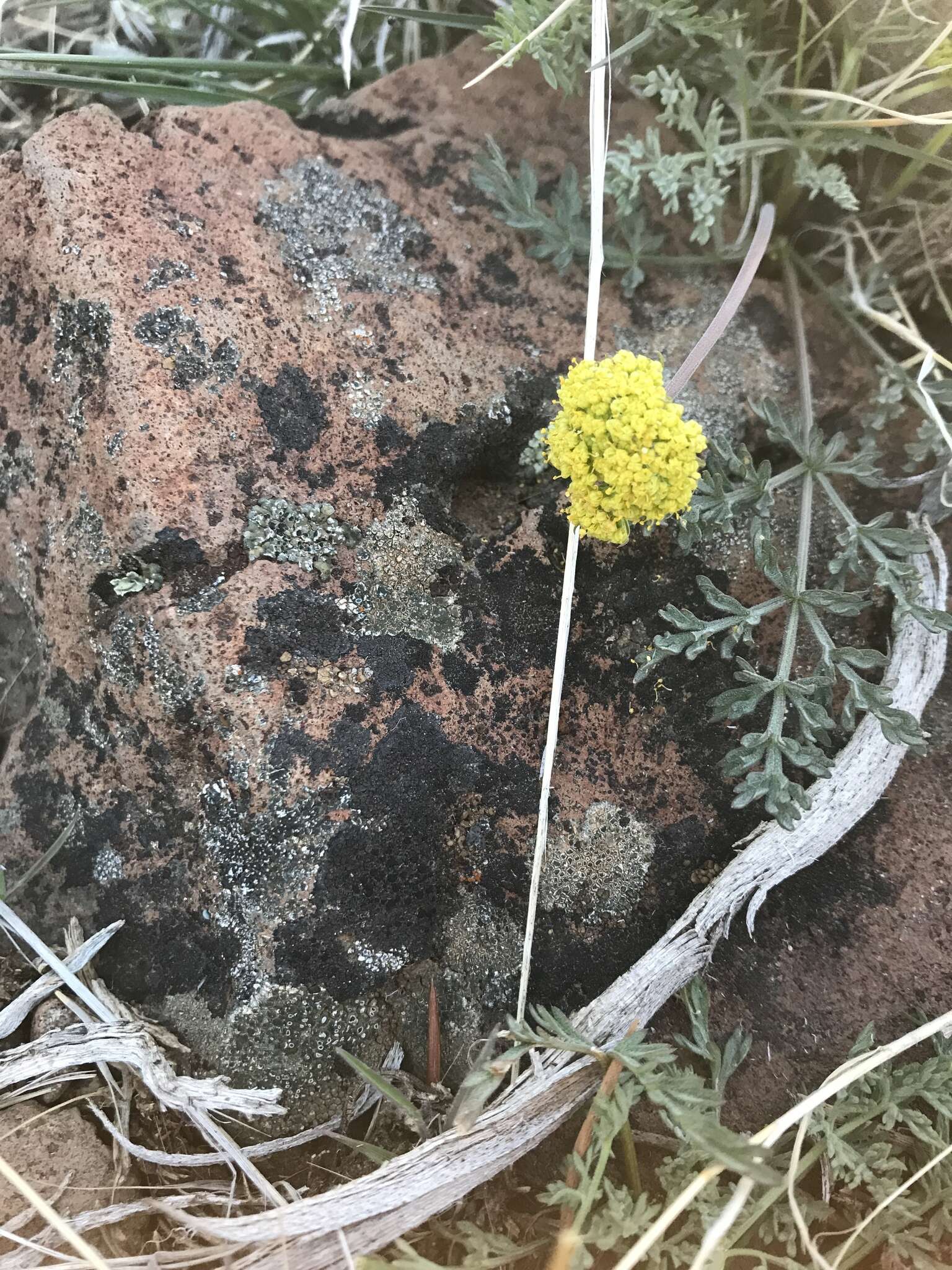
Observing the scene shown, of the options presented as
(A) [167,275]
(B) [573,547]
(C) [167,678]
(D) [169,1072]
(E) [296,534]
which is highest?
(A) [167,275]

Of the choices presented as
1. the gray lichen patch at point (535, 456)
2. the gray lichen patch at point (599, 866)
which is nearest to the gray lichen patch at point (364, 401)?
the gray lichen patch at point (535, 456)

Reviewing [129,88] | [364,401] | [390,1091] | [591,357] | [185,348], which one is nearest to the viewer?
[390,1091]

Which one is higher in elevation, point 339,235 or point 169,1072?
point 339,235

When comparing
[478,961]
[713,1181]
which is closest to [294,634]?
[478,961]

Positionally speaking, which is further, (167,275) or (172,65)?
(172,65)

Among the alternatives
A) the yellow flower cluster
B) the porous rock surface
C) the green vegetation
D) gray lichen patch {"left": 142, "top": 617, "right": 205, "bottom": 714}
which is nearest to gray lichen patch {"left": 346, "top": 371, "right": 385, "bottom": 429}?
the porous rock surface

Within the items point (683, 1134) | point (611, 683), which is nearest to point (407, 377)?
point (611, 683)

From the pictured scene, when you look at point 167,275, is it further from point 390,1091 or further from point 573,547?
point 390,1091

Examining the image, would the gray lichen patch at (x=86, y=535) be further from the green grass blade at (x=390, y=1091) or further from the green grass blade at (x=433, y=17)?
the green grass blade at (x=433, y=17)
